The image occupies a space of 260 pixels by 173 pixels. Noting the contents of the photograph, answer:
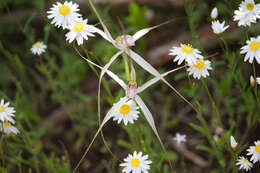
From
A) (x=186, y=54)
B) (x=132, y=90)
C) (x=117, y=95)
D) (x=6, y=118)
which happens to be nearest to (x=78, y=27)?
(x=132, y=90)

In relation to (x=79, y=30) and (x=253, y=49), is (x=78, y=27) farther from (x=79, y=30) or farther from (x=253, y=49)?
(x=253, y=49)

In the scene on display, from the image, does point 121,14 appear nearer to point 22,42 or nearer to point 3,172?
point 22,42

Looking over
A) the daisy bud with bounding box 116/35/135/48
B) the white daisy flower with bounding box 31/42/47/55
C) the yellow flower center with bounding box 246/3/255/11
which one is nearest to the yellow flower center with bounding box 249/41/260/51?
the yellow flower center with bounding box 246/3/255/11

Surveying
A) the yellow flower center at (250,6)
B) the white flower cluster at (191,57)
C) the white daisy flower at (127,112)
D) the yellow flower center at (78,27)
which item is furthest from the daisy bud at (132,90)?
the yellow flower center at (250,6)

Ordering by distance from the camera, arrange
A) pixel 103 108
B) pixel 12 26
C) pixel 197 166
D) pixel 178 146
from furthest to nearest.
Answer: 1. pixel 12 26
2. pixel 103 108
3. pixel 178 146
4. pixel 197 166

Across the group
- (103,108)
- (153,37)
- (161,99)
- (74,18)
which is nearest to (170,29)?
(153,37)

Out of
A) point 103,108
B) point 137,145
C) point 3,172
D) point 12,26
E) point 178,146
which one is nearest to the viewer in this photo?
point 3,172

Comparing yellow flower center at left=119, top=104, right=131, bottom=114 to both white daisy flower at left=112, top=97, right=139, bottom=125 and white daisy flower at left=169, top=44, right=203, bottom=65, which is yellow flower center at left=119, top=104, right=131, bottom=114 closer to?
white daisy flower at left=112, top=97, right=139, bottom=125

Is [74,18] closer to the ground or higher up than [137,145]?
higher up

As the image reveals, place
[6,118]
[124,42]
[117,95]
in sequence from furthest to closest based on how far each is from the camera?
[117,95], [6,118], [124,42]
